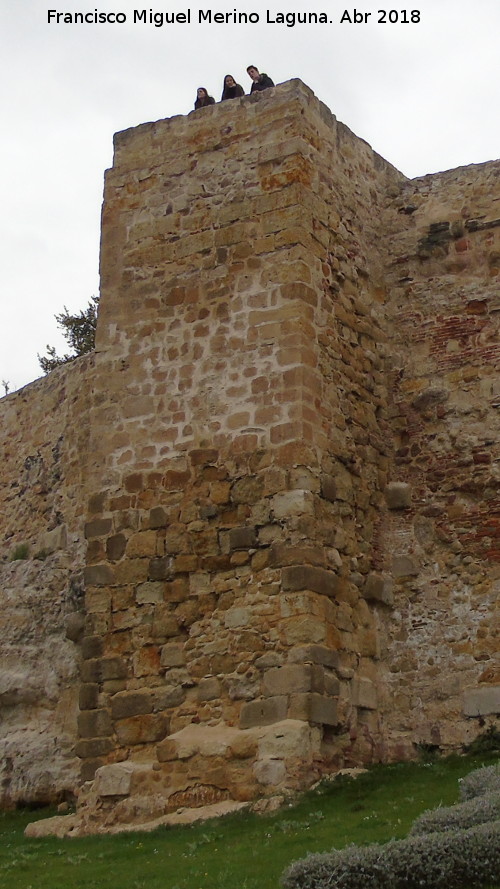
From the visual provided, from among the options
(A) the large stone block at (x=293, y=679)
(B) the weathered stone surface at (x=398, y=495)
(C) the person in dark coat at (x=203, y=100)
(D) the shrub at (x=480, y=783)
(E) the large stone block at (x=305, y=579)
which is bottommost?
(D) the shrub at (x=480, y=783)

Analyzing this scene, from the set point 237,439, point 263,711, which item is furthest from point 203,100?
point 263,711

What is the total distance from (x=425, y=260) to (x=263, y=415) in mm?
2806

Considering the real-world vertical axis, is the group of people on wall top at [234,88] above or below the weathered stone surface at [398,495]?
above

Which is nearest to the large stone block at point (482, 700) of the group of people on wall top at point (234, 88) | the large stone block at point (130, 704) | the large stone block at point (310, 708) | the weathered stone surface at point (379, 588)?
the weathered stone surface at point (379, 588)

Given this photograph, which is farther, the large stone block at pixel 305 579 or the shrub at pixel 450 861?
the large stone block at pixel 305 579

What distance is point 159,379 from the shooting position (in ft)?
41.7

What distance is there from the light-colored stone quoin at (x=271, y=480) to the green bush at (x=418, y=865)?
328 centimetres

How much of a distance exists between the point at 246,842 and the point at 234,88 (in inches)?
292

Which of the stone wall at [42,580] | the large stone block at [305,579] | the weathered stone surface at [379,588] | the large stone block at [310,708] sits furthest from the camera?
the stone wall at [42,580]

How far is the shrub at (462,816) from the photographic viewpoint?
781 centimetres

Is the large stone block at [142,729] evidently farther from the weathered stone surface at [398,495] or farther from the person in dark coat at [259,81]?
the person in dark coat at [259,81]

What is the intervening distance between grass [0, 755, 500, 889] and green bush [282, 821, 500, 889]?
789 mm

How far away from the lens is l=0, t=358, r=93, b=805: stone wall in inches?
533

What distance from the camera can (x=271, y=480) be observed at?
11.7m
